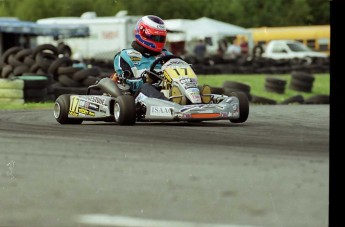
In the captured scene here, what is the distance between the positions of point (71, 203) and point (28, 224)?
0.80 ft

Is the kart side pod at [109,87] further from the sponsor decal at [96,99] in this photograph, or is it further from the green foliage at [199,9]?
the green foliage at [199,9]

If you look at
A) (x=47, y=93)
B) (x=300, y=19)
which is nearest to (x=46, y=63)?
(x=47, y=93)

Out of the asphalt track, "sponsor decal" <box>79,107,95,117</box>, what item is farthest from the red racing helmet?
the asphalt track

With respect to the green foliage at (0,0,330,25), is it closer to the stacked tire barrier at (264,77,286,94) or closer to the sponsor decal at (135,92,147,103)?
the sponsor decal at (135,92,147,103)

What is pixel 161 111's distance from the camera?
6.06m

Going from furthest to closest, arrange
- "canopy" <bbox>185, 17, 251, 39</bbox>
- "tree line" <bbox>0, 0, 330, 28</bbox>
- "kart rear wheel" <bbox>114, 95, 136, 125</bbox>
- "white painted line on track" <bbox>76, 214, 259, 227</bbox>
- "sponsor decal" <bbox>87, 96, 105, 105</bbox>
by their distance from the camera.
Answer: "sponsor decal" <bbox>87, 96, 105, 105</bbox> → "kart rear wheel" <bbox>114, 95, 136, 125</bbox> → "canopy" <bbox>185, 17, 251, 39</bbox> → "tree line" <bbox>0, 0, 330, 28</bbox> → "white painted line on track" <bbox>76, 214, 259, 227</bbox>

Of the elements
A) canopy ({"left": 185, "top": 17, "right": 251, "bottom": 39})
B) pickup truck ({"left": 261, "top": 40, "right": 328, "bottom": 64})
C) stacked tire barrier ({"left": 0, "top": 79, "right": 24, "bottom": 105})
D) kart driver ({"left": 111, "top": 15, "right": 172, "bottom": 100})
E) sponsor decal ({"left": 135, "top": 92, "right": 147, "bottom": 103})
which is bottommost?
pickup truck ({"left": 261, "top": 40, "right": 328, "bottom": 64})

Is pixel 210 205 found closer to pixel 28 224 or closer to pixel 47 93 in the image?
pixel 28 224

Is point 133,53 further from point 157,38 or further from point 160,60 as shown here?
point 157,38

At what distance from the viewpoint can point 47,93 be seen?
8961mm

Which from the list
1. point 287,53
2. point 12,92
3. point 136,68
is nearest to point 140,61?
point 136,68

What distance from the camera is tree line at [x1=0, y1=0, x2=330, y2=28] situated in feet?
10.2

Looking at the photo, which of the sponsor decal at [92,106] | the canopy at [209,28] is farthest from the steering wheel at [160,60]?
the canopy at [209,28]

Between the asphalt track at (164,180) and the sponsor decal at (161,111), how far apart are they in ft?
3.24
